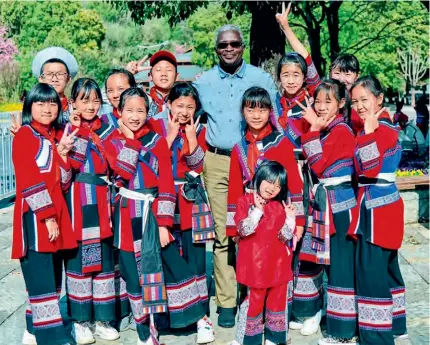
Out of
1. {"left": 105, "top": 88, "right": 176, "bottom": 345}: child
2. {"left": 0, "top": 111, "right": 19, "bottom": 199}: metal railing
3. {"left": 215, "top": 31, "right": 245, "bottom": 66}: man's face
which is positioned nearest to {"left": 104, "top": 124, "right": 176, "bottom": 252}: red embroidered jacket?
{"left": 105, "top": 88, "right": 176, "bottom": 345}: child

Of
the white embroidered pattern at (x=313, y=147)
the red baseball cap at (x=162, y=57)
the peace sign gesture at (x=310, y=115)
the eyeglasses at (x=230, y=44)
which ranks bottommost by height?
the white embroidered pattern at (x=313, y=147)

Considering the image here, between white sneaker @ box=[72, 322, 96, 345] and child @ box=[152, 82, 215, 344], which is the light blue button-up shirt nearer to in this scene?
child @ box=[152, 82, 215, 344]

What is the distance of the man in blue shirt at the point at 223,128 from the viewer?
15.7 ft

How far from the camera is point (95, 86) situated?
174 inches

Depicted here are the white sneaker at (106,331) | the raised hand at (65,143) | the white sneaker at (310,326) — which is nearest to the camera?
the raised hand at (65,143)

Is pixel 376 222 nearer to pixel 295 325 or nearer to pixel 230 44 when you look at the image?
pixel 295 325

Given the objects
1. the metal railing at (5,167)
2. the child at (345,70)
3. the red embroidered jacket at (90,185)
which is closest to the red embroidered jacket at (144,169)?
the red embroidered jacket at (90,185)

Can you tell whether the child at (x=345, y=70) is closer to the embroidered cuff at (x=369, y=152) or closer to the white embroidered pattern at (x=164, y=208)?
the embroidered cuff at (x=369, y=152)

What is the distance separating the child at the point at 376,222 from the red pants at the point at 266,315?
50cm

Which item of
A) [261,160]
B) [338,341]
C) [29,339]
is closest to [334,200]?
[261,160]

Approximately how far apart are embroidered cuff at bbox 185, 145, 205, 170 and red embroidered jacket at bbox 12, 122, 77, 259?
0.83 meters

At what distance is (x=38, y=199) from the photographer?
399cm

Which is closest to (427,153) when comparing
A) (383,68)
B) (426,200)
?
(426,200)

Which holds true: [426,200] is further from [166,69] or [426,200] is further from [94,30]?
[94,30]
